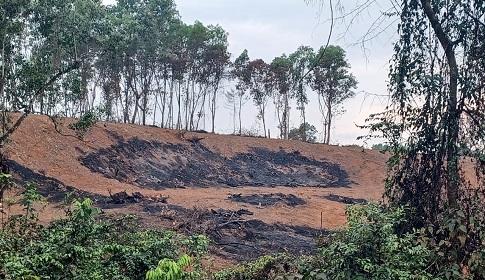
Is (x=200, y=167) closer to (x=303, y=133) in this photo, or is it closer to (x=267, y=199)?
(x=267, y=199)

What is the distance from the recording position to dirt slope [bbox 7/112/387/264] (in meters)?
14.3

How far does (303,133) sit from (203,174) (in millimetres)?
19894

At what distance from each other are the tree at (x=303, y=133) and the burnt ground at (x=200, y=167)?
32.8ft

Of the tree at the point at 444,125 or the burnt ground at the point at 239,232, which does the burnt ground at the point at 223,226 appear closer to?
the burnt ground at the point at 239,232

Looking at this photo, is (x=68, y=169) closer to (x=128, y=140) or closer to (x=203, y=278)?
(x=128, y=140)

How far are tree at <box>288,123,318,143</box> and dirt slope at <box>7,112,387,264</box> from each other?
6.35 m

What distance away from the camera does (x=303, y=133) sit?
4400 cm

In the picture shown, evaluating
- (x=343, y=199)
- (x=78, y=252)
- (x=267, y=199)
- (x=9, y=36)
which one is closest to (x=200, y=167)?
(x=267, y=199)

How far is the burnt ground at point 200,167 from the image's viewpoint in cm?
2222

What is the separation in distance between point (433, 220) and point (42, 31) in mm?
11631

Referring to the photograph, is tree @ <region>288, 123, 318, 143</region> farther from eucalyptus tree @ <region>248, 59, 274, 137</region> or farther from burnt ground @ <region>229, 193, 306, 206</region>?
burnt ground @ <region>229, 193, 306, 206</region>

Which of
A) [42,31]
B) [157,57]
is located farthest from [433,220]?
[157,57]

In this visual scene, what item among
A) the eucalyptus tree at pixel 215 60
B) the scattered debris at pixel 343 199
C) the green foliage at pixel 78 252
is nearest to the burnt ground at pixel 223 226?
the green foliage at pixel 78 252

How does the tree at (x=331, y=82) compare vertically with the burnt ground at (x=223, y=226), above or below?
above
